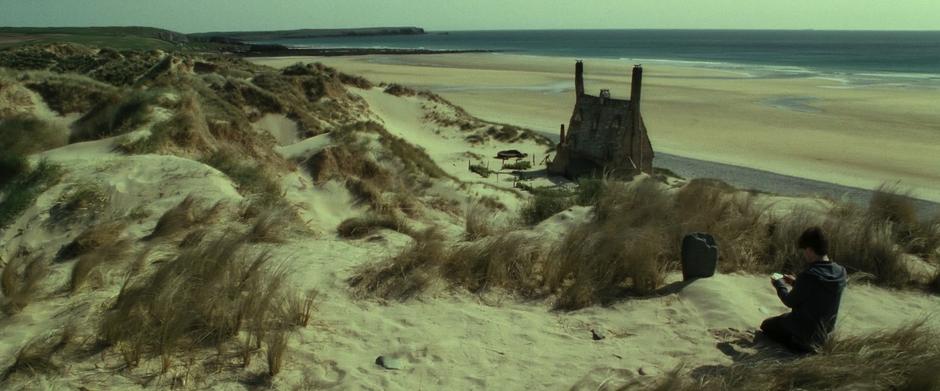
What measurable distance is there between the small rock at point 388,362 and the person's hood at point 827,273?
2.99 meters

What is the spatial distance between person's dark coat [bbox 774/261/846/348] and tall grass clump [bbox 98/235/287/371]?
3.76 m

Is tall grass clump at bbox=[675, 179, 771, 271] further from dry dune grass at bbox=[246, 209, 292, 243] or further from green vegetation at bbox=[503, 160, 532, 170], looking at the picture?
green vegetation at bbox=[503, 160, 532, 170]

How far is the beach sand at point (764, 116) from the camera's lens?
70.9ft

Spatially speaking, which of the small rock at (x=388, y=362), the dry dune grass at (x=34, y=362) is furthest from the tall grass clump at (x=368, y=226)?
the dry dune grass at (x=34, y=362)

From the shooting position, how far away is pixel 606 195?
375 inches

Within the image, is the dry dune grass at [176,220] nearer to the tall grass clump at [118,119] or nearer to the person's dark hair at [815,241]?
the tall grass clump at [118,119]

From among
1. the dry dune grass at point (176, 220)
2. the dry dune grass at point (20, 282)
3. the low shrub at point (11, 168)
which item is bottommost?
the dry dune grass at point (20, 282)

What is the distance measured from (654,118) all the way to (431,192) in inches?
836

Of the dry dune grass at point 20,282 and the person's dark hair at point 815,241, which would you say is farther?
the dry dune grass at point 20,282

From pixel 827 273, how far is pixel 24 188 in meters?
8.81

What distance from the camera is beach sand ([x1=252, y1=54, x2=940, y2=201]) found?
21.6 m

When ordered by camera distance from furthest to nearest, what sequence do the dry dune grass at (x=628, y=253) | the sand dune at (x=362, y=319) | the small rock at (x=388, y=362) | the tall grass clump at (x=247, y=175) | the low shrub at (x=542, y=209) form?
the low shrub at (x=542, y=209) → the tall grass clump at (x=247, y=175) → the dry dune grass at (x=628, y=253) → the small rock at (x=388, y=362) → the sand dune at (x=362, y=319)

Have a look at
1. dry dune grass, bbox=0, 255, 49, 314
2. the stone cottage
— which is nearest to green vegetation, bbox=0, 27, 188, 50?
the stone cottage

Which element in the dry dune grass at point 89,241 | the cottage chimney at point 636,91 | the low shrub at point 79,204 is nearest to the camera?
the dry dune grass at point 89,241
